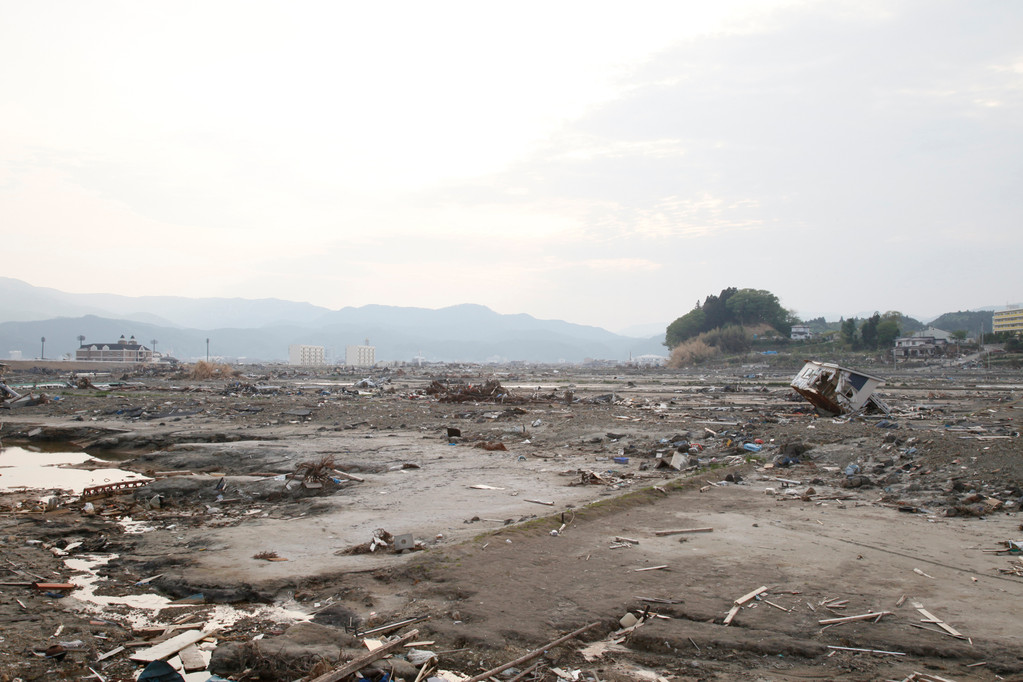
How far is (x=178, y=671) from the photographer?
4148 millimetres

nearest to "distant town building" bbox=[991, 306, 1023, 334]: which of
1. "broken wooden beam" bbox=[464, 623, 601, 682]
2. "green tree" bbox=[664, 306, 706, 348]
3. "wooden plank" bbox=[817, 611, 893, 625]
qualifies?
"green tree" bbox=[664, 306, 706, 348]

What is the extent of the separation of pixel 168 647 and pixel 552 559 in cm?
342

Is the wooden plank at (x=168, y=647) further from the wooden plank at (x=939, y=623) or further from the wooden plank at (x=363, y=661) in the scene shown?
the wooden plank at (x=939, y=623)

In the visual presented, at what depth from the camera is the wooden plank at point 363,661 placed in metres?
3.78

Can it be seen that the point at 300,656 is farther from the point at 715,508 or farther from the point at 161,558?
the point at 715,508

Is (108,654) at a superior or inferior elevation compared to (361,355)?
superior

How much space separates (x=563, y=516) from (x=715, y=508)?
2.35 metres

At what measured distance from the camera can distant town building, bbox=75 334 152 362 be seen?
279 ft

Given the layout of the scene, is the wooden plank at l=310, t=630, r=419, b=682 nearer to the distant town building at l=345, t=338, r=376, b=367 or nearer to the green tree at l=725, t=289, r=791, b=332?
the green tree at l=725, t=289, r=791, b=332

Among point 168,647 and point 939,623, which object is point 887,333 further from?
point 168,647

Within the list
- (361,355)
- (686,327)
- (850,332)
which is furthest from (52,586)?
(361,355)

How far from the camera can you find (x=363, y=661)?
3.98 meters

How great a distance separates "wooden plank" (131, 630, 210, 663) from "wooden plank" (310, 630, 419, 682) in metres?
1.33

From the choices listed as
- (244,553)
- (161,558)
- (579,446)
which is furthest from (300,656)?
(579,446)
